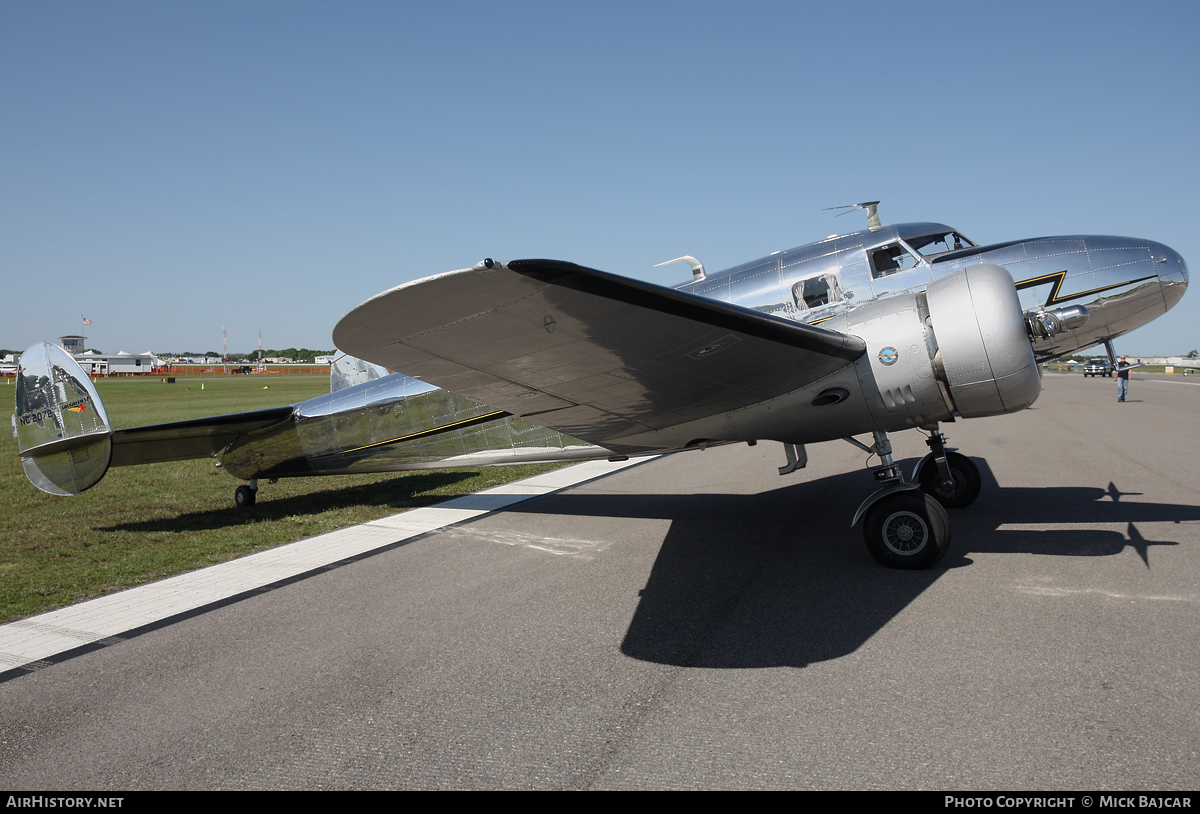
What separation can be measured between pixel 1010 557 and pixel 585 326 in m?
4.44

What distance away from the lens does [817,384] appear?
5.85 meters

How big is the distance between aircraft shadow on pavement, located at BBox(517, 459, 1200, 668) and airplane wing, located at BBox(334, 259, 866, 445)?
4.81 feet

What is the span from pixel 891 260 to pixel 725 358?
3076mm

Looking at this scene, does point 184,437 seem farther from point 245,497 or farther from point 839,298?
point 839,298

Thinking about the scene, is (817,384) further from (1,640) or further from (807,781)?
(1,640)

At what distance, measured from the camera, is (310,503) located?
10383 millimetres

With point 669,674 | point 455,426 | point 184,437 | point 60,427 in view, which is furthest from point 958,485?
point 60,427

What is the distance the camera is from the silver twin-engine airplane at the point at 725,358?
13.1 ft

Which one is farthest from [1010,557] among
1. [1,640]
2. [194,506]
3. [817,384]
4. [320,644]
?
[194,506]

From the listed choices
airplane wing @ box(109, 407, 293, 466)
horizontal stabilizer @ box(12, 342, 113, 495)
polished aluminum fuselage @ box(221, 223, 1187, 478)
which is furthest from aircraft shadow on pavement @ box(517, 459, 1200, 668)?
horizontal stabilizer @ box(12, 342, 113, 495)

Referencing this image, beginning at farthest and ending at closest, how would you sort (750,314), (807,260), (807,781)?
(807,260) < (750,314) < (807,781)

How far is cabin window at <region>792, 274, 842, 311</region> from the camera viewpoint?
7.03 m

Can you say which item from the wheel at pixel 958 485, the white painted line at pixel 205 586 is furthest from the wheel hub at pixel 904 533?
the white painted line at pixel 205 586

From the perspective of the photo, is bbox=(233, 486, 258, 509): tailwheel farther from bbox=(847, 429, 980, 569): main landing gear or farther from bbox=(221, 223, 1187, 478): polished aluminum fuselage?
bbox=(847, 429, 980, 569): main landing gear
